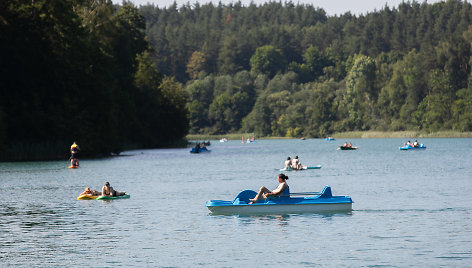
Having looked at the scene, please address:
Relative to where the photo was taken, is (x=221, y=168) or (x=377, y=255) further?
(x=221, y=168)

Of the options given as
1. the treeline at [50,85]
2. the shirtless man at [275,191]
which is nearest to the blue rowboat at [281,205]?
the shirtless man at [275,191]

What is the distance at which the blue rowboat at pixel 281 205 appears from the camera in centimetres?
3512

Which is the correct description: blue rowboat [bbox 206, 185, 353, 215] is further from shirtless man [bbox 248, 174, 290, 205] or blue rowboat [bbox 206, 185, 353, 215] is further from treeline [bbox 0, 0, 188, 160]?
treeline [bbox 0, 0, 188, 160]

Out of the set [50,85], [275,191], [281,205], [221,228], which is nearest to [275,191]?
[275,191]

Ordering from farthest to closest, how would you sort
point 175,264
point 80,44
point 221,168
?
point 80,44
point 221,168
point 175,264

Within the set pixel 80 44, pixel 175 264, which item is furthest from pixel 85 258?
pixel 80 44

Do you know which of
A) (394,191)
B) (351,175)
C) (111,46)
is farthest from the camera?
(111,46)

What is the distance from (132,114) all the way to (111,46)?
33.7ft

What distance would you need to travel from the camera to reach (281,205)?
35156 mm

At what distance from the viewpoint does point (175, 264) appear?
948 inches

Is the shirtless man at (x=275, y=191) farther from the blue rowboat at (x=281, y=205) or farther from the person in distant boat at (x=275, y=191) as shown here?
the blue rowboat at (x=281, y=205)

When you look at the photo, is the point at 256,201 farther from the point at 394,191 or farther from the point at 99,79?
the point at 99,79

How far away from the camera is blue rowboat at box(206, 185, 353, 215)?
35125 mm

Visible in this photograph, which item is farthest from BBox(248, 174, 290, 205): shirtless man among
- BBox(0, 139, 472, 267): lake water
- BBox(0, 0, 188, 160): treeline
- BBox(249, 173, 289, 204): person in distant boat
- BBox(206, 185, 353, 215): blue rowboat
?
BBox(0, 0, 188, 160): treeline
